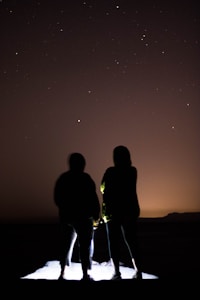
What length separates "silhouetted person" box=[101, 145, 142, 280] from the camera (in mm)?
3746

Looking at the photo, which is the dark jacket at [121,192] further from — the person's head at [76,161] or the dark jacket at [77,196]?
the person's head at [76,161]

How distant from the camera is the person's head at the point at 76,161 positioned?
3.64 meters

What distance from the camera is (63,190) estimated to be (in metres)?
3.70

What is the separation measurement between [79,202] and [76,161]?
417 mm

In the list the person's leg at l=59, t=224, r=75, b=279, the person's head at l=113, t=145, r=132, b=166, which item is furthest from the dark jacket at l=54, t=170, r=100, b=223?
the person's head at l=113, t=145, r=132, b=166

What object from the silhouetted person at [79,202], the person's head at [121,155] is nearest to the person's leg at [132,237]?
the silhouetted person at [79,202]

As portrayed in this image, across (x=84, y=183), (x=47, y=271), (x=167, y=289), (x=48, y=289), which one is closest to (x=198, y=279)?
(x=167, y=289)

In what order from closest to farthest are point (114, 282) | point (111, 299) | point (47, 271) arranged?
1. point (111, 299)
2. point (114, 282)
3. point (47, 271)

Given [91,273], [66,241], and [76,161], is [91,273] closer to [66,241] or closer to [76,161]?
[66,241]

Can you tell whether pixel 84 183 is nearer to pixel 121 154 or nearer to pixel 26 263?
pixel 121 154

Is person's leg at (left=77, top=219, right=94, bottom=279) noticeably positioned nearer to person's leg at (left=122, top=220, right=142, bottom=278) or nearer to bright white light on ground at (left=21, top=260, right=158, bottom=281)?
person's leg at (left=122, top=220, right=142, bottom=278)

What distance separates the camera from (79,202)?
12.0 ft

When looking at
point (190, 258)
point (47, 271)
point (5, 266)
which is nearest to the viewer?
point (47, 271)

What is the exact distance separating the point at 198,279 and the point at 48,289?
3.72 feet
